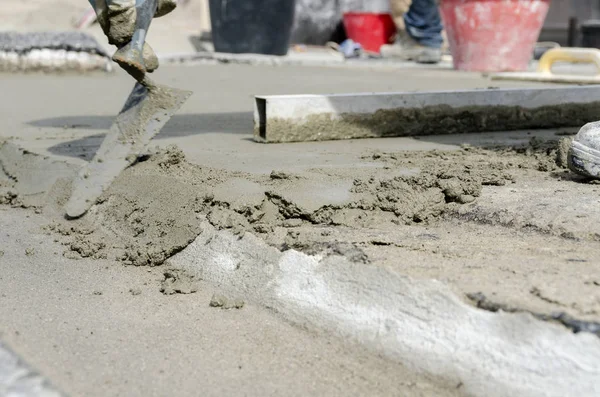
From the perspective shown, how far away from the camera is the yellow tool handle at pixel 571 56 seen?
6.18 meters

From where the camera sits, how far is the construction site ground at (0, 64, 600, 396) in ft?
5.91

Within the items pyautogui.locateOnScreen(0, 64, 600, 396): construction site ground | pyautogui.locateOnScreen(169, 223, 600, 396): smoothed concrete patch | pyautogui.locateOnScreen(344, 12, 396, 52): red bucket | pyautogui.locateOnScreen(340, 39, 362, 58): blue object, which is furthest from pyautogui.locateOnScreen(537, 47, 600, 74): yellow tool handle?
pyautogui.locateOnScreen(344, 12, 396, 52): red bucket

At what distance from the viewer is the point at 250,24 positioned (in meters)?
9.84

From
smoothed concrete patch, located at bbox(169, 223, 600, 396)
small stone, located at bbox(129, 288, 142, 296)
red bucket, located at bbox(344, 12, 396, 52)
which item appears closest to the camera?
smoothed concrete patch, located at bbox(169, 223, 600, 396)

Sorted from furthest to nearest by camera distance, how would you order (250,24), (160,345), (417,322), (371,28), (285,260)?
(371,28), (250,24), (285,260), (160,345), (417,322)

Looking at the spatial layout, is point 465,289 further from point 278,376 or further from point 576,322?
point 278,376

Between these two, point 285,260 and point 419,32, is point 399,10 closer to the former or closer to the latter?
point 419,32

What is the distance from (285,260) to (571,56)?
189 inches

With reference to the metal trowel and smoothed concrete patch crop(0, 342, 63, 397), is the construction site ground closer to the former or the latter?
the metal trowel

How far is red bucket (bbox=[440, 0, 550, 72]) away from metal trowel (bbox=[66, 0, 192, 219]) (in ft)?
18.3

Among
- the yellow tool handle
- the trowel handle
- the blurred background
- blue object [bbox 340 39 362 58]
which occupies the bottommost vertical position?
blue object [bbox 340 39 362 58]

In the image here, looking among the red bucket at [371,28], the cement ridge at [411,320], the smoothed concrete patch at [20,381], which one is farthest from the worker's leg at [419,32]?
the smoothed concrete patch at [20,381]

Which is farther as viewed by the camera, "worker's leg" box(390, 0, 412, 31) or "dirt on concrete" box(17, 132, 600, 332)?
"worker's leg" box(390, 0, 412, 31)

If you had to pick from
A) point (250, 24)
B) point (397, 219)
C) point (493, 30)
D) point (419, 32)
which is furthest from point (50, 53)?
point (397, 219)
